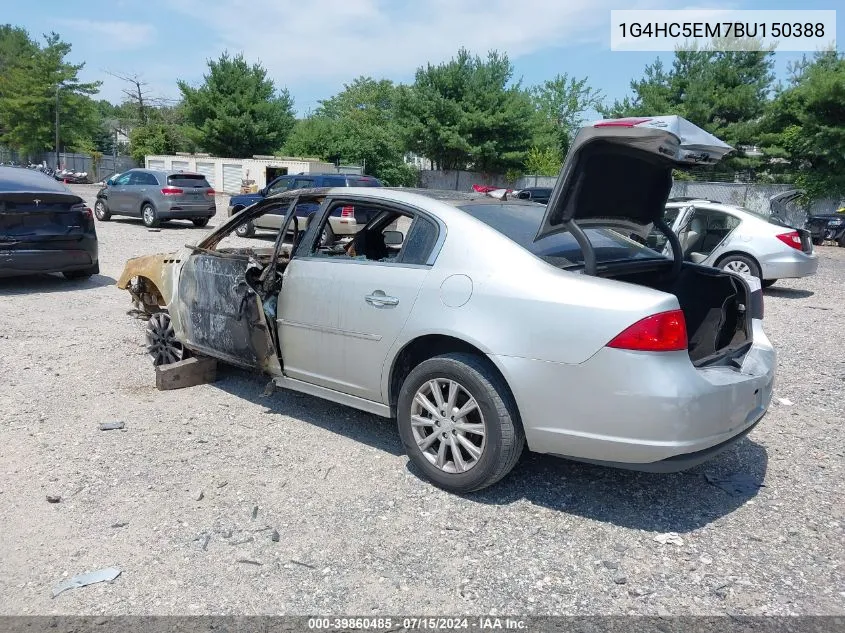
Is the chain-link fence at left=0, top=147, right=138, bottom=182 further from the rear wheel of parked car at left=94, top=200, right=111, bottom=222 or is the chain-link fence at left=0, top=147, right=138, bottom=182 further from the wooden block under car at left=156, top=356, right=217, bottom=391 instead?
the wooden block under car at left=156, top=356, right=217, bottom=391

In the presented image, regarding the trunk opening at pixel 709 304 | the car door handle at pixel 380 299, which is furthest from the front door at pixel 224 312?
the trunk opening at pixel 709 304

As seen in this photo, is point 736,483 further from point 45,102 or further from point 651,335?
point 45,102

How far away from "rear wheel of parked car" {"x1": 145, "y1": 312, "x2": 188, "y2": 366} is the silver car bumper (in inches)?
136

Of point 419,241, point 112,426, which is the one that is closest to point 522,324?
point 419,241

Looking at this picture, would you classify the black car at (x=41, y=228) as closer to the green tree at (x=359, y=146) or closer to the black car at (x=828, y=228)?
the black car at (x=828, y=228)

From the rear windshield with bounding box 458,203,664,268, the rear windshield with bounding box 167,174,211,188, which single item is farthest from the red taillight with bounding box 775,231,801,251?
the rear windshield with bounding box 167,174,211,188

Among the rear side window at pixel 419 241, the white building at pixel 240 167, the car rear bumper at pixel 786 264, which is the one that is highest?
the white building at pixel 240 167

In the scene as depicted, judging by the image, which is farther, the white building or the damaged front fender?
the white building

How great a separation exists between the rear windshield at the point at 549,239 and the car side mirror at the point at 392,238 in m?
0.99

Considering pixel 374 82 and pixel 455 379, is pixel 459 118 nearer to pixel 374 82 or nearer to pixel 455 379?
pixel 455 379

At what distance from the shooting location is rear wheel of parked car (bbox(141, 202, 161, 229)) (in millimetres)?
18688

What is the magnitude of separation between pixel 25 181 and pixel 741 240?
10.6m

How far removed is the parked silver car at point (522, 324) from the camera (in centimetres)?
326

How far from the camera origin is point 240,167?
3653cm
